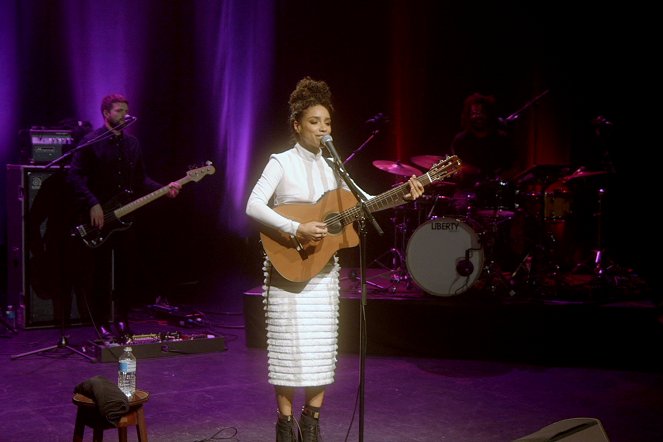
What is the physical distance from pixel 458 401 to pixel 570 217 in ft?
10.4

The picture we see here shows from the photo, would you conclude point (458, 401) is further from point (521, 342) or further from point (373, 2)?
point (373, 2)

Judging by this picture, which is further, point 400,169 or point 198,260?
point 198,260

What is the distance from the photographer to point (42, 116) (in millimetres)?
8930

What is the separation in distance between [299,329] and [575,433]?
1600 millimetres

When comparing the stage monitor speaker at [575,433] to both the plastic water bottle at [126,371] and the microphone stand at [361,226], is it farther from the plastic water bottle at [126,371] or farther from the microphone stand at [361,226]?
the plastic water bottle at [126,371]

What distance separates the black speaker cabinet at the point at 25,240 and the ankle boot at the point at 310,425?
487cm

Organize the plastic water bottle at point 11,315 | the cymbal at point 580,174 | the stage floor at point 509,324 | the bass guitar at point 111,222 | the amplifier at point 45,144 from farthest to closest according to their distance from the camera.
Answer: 1. the amplifier at point 45,144
2. the plastic water bottle at point 11,315
3. the cymbal at point 580,174
4. the bass guitar at point 111,222
5. the stage floor at point 509,324

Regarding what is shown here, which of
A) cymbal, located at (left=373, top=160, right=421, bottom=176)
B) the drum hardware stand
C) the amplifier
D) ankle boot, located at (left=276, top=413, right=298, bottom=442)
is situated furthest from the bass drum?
the amplifier

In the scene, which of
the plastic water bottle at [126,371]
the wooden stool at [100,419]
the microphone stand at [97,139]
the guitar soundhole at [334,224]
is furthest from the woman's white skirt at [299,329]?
the microphone stand at [97,139]

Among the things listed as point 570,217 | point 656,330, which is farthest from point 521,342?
point 570,217

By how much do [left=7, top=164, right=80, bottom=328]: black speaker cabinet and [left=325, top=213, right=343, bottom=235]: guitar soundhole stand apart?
187 inches

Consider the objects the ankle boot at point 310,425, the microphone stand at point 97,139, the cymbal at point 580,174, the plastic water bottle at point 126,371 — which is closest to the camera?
the ankle boot at point 310,425

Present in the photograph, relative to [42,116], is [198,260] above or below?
below

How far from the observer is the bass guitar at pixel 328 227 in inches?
151
